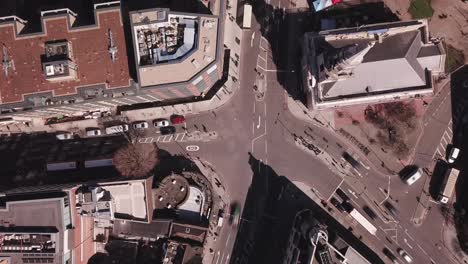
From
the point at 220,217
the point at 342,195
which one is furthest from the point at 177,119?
the point at 342,195

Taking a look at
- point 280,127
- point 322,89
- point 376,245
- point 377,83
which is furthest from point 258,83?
point 376,245

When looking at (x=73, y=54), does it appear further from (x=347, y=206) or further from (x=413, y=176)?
(x=413, y=176)

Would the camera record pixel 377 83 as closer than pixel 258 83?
Yes

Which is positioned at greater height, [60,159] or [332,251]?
[60,159]

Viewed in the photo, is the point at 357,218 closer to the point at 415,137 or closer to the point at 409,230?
the point at 409,230

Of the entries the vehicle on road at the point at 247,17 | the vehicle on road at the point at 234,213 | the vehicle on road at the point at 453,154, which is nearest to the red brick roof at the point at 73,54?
the vehicle on road at the point at 247,17

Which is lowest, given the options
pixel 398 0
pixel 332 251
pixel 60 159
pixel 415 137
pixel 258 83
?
pixel 332 251
